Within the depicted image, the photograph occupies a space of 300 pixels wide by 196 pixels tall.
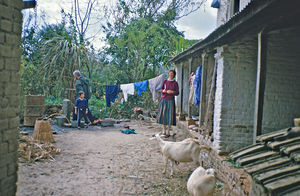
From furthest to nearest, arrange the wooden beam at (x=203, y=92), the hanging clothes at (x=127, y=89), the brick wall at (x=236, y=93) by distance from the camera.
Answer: the hanging clothes at (x=127, y=89)
the wooden beam at (x=203, y=92)
the brick wall at (x=236, y=93)

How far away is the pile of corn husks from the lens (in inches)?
205

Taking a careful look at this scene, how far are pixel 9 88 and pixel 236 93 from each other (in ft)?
13.0

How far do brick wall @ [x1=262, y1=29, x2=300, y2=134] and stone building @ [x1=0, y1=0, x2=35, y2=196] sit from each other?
4.22 metres

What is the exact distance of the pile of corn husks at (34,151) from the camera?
5195 millimetres

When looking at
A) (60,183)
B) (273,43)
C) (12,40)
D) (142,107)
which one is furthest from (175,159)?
(142,107)

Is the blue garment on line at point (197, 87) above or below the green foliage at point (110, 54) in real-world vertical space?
below

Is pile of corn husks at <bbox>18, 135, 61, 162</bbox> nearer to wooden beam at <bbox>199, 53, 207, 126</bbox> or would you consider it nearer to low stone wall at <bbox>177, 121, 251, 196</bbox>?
low stone wall at <bbox>177, 121, 251, 196</bbox>

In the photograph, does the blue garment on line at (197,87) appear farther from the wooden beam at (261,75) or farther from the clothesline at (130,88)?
the clothesline at (130,88)

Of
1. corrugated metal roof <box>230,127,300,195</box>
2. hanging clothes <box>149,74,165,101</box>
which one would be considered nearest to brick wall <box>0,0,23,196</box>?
corrugated metal roof <box>230,127,300,195</box>

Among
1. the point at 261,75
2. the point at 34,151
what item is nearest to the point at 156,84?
the point at 34,151

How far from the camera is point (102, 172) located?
4836 millimetres

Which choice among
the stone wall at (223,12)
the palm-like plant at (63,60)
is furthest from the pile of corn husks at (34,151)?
the stone wall at (223,12)

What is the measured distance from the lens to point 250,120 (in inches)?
195

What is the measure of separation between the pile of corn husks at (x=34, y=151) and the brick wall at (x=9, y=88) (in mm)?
2527
